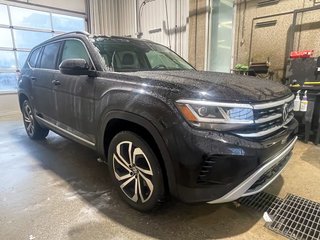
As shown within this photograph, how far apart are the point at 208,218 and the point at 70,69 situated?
1.79 meters

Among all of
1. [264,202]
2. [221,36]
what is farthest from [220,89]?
[221,36]

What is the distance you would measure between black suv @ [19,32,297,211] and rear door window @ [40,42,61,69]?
1.95ft

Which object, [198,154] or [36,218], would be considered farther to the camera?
[36,218]

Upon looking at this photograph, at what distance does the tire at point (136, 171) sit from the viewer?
1.61m

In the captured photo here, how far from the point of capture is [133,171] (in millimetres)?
1817

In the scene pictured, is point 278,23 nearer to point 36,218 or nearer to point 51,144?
point 51,144

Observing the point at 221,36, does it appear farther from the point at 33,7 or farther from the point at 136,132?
the point at 33,7

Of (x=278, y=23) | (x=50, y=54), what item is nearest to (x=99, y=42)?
(x=50, y=54)

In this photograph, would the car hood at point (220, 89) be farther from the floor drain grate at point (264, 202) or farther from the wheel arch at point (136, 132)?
the floor drain grate at point (264, 202)

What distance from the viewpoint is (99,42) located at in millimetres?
2307

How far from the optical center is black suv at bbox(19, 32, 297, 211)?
53.9 inches

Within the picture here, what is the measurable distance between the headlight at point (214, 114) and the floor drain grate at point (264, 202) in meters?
0.96

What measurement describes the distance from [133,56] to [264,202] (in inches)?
75.5

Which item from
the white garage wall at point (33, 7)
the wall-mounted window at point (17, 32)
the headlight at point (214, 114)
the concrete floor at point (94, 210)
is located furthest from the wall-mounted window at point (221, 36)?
the wall-mounted window at point (17, 32)
